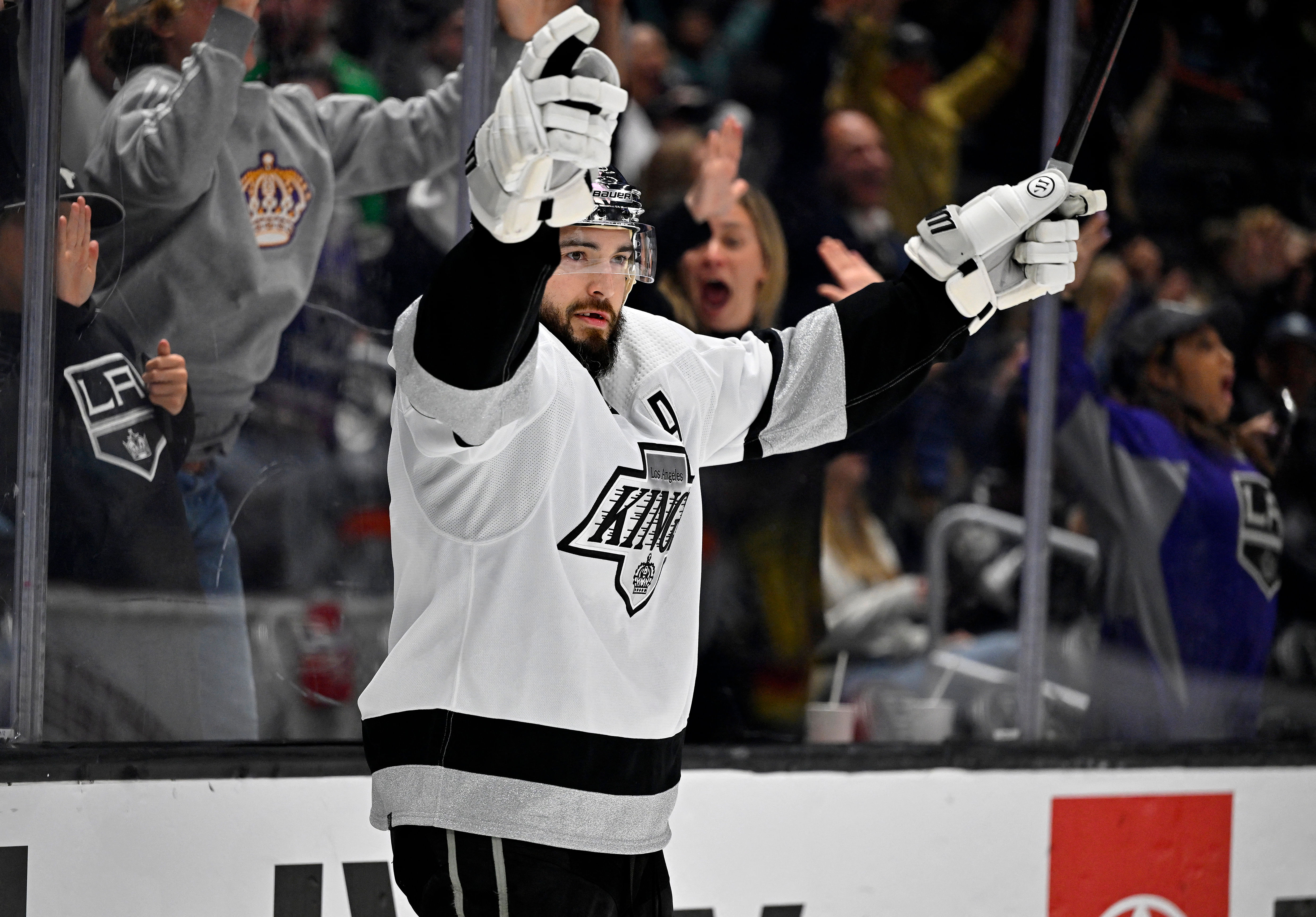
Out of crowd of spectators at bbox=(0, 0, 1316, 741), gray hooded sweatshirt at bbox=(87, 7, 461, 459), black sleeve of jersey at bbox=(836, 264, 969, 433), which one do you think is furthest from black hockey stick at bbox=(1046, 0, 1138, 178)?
gray hooded sweatshirt at bbox=(87, 7, 461, 459)

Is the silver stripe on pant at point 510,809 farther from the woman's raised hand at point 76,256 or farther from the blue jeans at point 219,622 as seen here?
the woman's raised hand at point 76,256

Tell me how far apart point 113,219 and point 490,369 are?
3.85 ft

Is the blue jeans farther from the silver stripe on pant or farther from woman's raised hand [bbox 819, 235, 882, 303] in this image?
woman's raised hand [bbox 819, 235, 882, 303]

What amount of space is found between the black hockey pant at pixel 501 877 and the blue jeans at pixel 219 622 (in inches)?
33.0

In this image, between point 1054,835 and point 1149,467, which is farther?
point 1149,467

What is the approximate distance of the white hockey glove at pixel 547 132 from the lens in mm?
1233

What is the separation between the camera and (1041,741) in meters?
2.76

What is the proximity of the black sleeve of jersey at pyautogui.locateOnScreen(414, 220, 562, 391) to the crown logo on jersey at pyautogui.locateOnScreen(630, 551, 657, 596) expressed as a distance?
0.36 meters

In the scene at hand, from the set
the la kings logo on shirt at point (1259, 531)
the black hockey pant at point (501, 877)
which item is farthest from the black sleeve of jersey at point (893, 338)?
the la kings logo on shirt at point (1259, 531)

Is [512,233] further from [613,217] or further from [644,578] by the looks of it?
[644,578]

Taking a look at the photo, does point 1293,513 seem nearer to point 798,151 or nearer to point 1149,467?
point 1149,467

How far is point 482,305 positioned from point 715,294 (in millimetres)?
1518

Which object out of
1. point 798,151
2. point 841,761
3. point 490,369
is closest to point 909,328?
point 490,369

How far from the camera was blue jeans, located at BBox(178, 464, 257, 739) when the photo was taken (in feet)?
7.54
